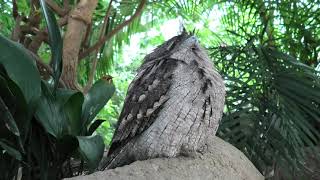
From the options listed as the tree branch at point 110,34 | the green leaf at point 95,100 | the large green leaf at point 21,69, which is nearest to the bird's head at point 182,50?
the green leaf at point 95,100

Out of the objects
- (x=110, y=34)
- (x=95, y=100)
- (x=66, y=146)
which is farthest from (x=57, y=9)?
(x=66, y=146)

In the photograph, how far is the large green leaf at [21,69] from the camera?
1118mm

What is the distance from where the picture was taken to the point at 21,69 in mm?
1129

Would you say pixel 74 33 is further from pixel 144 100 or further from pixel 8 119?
pixel 8 119

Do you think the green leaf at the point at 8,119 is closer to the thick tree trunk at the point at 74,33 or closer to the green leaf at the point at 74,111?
the green leaf at the point at 74,111

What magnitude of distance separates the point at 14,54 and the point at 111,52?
6.48 feet

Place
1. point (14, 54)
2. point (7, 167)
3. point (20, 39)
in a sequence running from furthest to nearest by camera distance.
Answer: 1. point (20, 39)
2. point (7, 167)
3. point (14, 54)

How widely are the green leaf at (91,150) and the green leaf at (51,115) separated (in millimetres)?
72

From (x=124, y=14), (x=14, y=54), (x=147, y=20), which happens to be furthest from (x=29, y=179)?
(x=147, y=20)

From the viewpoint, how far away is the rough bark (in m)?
1.06

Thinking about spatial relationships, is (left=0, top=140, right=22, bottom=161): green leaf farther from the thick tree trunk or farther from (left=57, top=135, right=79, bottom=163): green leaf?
the thick tree trunk

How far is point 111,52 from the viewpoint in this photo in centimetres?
310

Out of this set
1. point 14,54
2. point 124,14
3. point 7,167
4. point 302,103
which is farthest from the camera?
point 124,14

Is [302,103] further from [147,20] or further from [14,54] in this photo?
[147,20]
